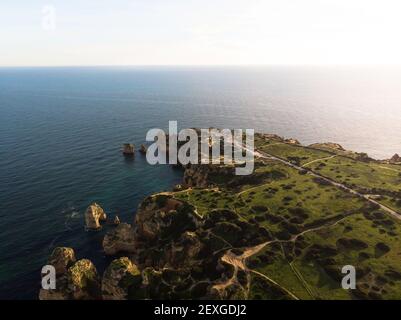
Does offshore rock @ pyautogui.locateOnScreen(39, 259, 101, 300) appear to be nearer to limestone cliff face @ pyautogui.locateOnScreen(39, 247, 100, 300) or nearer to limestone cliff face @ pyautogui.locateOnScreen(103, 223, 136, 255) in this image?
limestone cliff face @ pyautogui.locateOnScreen(39, 247, 100, 300)

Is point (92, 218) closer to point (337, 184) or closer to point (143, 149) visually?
point (143, 149)

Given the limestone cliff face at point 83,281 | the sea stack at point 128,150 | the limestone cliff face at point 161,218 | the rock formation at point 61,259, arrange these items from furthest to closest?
the sea stack at point 128,150, the limestone cliff face at point 161,218, the rock formation at point 61,259, the limestone cliff face at point 83,281

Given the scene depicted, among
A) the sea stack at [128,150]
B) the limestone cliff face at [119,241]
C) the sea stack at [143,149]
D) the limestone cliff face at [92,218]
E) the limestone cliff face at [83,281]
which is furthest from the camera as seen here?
the sea stack at [143,149]

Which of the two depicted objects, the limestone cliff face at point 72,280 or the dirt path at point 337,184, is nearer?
the limestone cliff face at point 72,280

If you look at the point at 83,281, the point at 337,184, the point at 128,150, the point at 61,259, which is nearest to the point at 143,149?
the point at 128,150

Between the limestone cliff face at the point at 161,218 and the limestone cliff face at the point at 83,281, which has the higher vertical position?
the limestone cliff face at the point at 161,218

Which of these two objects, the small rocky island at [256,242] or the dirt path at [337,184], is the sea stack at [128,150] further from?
the dirt path at [337,184]

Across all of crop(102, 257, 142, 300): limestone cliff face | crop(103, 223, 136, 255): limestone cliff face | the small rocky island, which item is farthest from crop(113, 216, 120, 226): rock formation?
crop(102, 257, 142, 300): limestone cliff face

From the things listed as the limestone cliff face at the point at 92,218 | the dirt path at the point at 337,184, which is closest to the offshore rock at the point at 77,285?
the limestone cliff face at the point at 92,218
